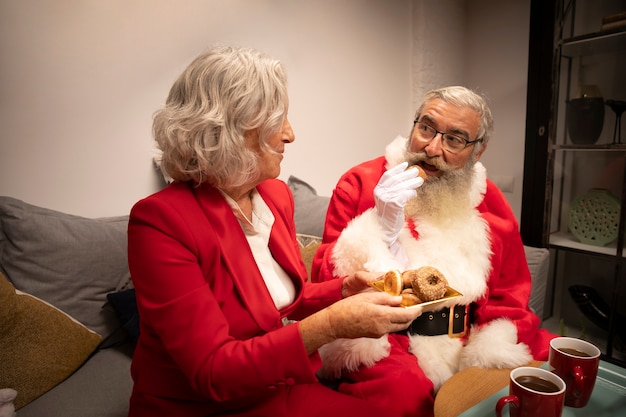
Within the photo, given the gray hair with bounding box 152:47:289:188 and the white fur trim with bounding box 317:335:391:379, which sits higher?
the gray hair with bounding box 152:47:289:188

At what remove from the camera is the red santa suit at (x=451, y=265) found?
1360mm

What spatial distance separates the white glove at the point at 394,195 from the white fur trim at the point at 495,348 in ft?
1.33

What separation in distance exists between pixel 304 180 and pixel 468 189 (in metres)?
1.20

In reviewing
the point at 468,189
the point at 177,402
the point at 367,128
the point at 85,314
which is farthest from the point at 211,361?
the point at 367,128

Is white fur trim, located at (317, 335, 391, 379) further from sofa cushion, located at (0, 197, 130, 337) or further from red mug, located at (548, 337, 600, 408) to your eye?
sofa cushion, located at (0, 197, 130, 337)

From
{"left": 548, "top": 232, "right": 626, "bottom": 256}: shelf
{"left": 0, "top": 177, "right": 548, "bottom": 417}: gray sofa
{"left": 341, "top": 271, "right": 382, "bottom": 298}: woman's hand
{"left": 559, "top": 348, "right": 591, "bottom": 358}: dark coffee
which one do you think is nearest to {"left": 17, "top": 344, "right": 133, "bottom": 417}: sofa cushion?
{"left": 0, "top": 177, "right": 548, "bottom": 417}: gray sofa

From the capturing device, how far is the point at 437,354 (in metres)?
1.42

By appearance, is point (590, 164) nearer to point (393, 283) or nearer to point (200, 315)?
point (393, 283)

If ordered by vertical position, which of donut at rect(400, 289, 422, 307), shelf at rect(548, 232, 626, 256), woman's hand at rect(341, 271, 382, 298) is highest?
donut at rect(400, 289, 422, 307)

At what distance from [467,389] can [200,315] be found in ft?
2.18

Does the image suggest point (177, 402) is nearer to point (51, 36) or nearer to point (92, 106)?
point (92, 106)

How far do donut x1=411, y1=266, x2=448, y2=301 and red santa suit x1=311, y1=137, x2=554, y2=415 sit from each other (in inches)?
10.9

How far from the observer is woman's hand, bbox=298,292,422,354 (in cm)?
90

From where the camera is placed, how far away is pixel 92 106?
1.83 m
